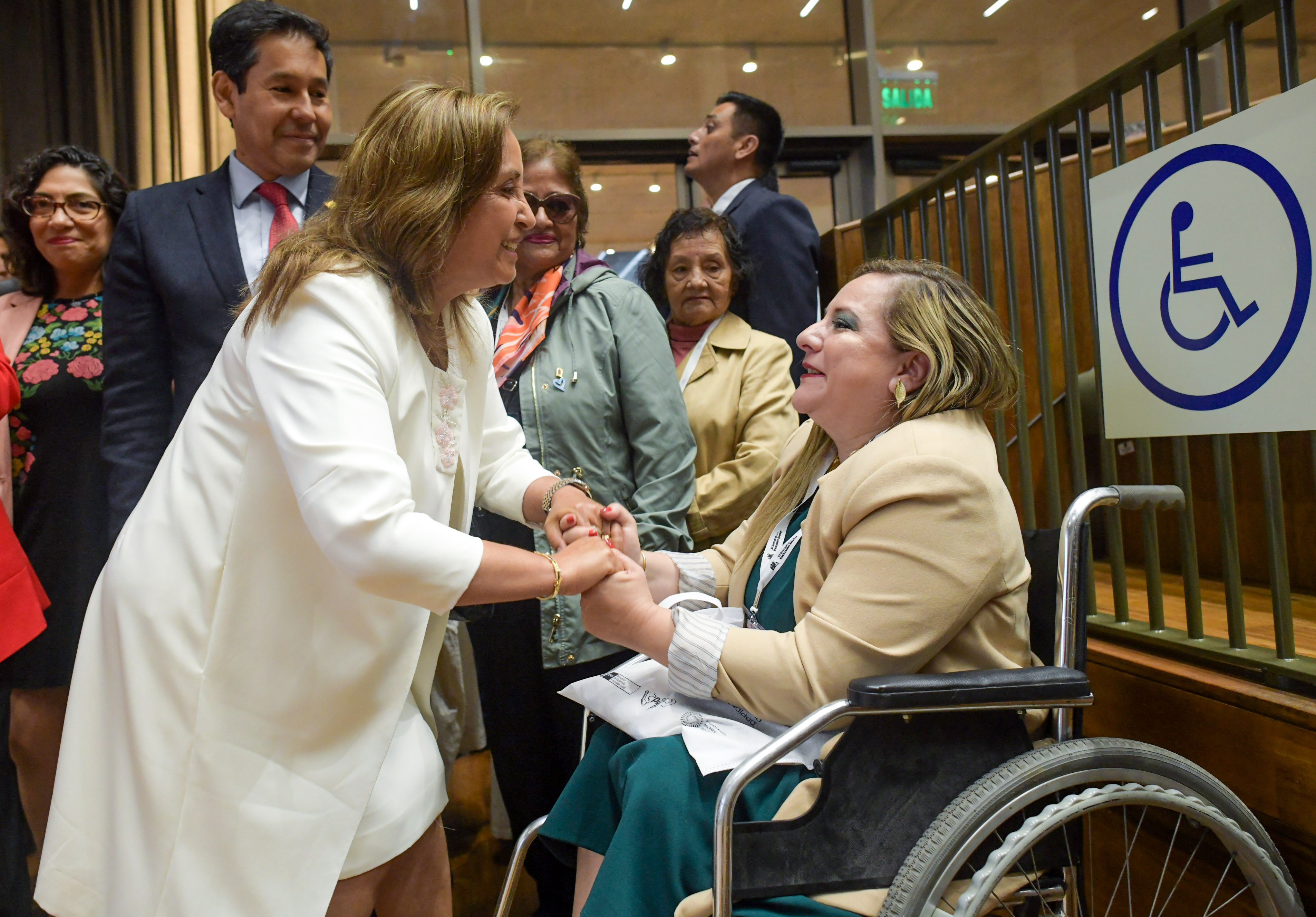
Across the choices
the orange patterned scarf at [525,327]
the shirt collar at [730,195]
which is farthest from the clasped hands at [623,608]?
the shirt collar at [730,195]

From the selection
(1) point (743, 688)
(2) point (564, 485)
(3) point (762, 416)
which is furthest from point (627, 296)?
(1) point (743, 688)

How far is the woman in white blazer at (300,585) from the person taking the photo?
1.04 metres

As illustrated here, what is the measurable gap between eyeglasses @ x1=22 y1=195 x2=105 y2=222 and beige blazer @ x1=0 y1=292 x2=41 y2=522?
7.7 inches

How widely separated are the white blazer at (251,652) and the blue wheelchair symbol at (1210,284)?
111 centimetres

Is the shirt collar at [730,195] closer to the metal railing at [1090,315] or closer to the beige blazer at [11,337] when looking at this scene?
the metal railing at [1090,315]

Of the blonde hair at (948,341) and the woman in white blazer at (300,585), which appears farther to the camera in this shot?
the blonde hair at (948,341)

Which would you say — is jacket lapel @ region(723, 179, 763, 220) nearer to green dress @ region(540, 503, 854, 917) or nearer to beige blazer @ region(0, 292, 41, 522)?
beige blazer @ region(0, 292, 41, 522)

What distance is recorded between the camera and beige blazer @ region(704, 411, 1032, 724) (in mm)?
1164

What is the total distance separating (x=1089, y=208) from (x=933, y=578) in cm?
90

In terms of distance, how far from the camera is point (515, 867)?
1361 mm

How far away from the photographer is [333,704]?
112 cm

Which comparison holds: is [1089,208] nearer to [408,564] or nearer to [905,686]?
[905,686]

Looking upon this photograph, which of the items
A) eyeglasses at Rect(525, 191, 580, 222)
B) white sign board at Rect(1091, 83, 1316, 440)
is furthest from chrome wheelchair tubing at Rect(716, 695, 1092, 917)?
eyeglasses at Rect(525, 191, 580, 222)

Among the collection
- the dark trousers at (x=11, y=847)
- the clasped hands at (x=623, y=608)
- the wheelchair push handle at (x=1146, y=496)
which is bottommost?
the dark trousers at (x=11, y=847)
